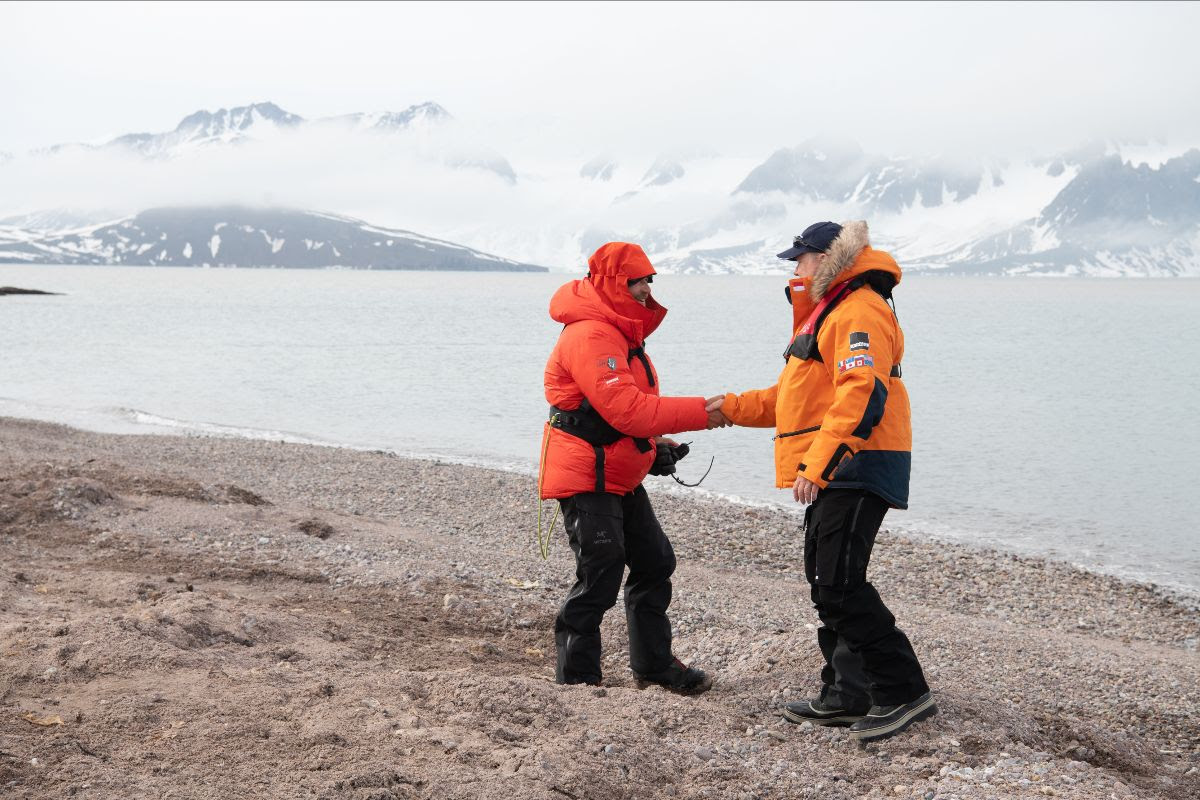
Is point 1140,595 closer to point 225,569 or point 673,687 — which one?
point 673,687

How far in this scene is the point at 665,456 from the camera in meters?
6.95

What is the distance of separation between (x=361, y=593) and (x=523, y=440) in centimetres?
2059

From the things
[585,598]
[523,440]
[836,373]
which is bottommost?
[523,440]

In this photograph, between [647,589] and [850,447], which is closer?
[850,447]

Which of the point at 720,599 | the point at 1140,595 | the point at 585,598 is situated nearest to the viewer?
the point at 585,598

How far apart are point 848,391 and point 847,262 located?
755 mm

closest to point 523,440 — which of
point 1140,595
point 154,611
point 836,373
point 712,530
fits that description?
point 712,530

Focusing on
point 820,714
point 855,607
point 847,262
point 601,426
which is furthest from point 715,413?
point 820,714

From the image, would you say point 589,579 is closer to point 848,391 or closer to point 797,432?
point 797,432

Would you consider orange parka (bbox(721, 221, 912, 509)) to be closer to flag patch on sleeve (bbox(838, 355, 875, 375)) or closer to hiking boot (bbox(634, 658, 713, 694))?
flag patch on sleeve (bbox(838, 355, 875, 375))

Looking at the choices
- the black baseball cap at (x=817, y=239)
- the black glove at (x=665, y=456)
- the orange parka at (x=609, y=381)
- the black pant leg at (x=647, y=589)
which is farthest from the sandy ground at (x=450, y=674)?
the black baseball cap at (x=817, y=239)

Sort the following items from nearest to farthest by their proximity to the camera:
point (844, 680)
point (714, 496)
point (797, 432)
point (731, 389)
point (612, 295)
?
1. point (797, 432)
2. point (844, 680)
3. point (612, 295)
4. point (714, 496)
5. point (731, 389)

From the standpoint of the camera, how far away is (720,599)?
1027cm

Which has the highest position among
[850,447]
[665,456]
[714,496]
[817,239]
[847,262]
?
[817,239]
